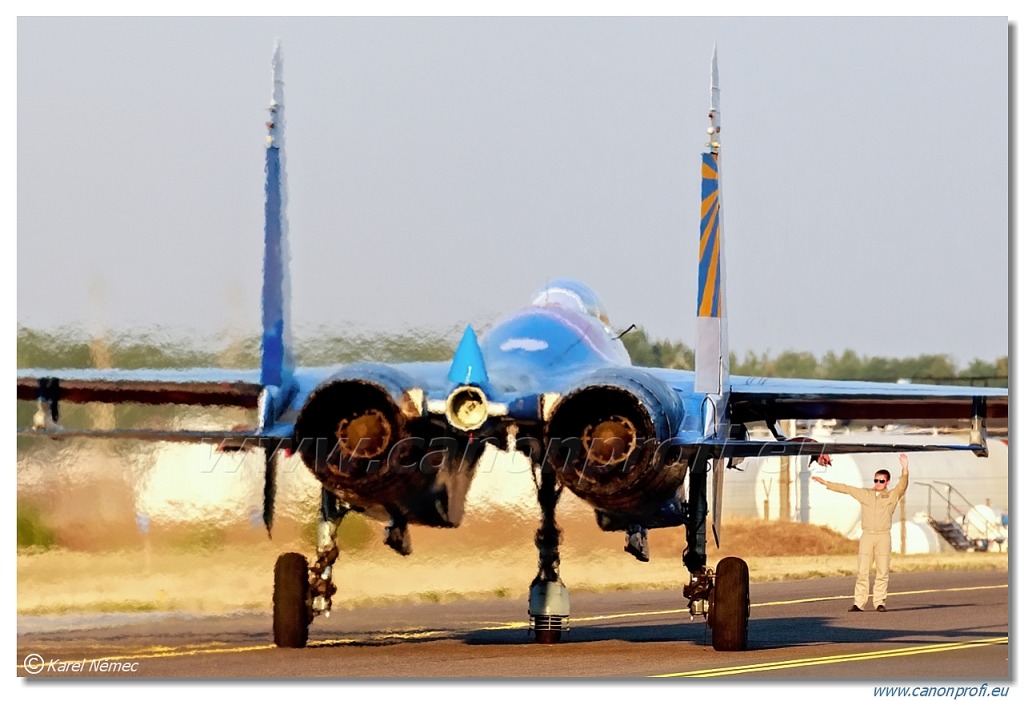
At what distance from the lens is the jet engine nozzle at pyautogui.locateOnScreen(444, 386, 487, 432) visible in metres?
13.1

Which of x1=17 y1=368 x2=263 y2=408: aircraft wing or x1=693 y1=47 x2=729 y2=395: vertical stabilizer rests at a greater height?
x1=693 y1=47 x2=729 y2=395: vertical stabilizer

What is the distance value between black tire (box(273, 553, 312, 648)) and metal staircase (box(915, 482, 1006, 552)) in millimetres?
14076

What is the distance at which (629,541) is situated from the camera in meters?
16.8

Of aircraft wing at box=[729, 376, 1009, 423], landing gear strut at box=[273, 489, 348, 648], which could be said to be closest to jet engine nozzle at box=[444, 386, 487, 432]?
landing gear strut at box=[273, 489, 348, 648]

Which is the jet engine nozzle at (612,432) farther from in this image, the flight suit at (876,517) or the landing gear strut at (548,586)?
the flight suit at (876,517)

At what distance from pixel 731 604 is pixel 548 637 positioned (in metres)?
2.14

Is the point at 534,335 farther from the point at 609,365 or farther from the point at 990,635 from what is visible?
the point at 990,635

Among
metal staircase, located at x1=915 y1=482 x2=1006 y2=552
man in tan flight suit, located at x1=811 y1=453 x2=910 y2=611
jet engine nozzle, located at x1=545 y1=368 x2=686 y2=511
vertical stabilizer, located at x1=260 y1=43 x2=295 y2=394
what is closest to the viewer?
jet engine nozzle, located at x1=545 y1=368 x2=686 y2=511

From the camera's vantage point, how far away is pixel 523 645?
637 inches

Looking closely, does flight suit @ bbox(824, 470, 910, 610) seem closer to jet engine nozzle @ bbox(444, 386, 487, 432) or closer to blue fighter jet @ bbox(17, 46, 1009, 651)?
blue fighter jet @ bbox(17, 46, 1009, 651)

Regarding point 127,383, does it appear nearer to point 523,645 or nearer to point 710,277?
point 523,645

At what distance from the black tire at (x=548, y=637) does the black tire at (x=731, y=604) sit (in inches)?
74.7

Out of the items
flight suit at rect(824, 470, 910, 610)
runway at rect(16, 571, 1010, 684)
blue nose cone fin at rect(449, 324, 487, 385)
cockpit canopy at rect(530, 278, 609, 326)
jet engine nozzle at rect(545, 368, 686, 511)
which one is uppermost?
cockpit canopy at rect(530, 278, 609, 326)
